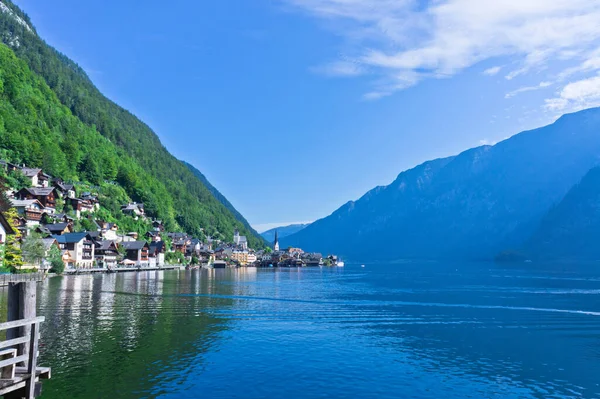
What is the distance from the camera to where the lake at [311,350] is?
27.4 metres

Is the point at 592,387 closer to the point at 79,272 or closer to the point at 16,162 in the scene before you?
the point at 79,272

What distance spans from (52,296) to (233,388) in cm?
4753

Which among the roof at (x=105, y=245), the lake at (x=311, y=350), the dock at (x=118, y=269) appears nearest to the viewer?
the lake at (x=311, y=350)

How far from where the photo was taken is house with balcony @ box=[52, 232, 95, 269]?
4851 inches

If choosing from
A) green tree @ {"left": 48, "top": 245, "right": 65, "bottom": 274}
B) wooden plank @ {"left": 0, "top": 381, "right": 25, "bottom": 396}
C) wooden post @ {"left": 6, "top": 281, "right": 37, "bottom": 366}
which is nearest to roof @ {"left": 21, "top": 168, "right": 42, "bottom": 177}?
green tree @ {"left": 48, "top": 245, "right": 65, "bottom": 274}

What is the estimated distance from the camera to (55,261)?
105562 mm

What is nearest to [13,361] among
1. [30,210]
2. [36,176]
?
[30,210]

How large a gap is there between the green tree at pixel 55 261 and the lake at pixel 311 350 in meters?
42.2

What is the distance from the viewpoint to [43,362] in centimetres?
2922

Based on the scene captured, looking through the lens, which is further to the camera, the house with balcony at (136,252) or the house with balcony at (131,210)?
the house with balcony at (131,210)

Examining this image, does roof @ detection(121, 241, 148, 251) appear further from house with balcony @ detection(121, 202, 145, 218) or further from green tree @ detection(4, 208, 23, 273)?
green tree @ detection(4, 208, 23, 273)

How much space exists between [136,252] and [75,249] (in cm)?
3368

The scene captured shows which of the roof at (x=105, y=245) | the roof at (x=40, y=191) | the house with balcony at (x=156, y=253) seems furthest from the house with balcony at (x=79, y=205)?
the house with balcony at (x=156, y=253)

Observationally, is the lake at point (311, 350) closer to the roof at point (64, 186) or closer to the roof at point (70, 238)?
the roof at point (70, 238)
